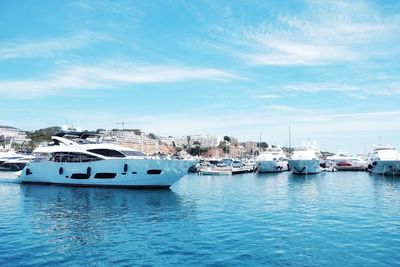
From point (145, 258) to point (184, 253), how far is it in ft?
6.33

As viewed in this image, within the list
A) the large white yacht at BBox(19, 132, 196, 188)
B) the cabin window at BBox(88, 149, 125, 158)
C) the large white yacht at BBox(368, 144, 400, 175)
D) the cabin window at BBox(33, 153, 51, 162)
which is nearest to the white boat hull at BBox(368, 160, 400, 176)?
the large white yacht at BBox(368, 144, 400, 175)

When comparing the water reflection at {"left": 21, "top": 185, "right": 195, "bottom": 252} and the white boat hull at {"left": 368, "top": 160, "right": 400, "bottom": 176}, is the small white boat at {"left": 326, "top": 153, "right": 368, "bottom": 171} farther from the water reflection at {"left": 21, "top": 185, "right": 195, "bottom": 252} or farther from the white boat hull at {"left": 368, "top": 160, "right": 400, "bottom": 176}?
the water reflection at {"left": 21, "top": 185, "right": 195, "bottom": 252}

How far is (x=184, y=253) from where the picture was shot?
17.2 m

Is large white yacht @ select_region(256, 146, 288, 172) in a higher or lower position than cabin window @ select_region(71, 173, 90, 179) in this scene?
higher

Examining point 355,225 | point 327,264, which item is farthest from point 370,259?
point 355,225

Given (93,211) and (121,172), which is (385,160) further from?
(93,211)

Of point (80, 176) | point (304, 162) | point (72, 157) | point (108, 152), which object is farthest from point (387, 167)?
point (72, 157)

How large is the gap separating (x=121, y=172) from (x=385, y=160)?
58679 mm

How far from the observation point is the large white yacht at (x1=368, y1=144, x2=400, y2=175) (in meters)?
76.7

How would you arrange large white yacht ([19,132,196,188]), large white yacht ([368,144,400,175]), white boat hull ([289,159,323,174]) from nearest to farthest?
large white yacht ([19,132,196,188]) → large white yacht ([368,144,400,175]) → white boat hull ([289,159,323,174])

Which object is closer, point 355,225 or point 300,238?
point 300,238

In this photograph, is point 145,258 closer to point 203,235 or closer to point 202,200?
point 203,235

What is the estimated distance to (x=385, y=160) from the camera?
7794 centimetres

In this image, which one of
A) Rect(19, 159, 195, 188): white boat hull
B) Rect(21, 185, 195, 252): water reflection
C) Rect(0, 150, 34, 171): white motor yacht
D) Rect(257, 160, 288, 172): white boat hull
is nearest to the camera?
Rect(21, 185, 195, 252): water reflection
